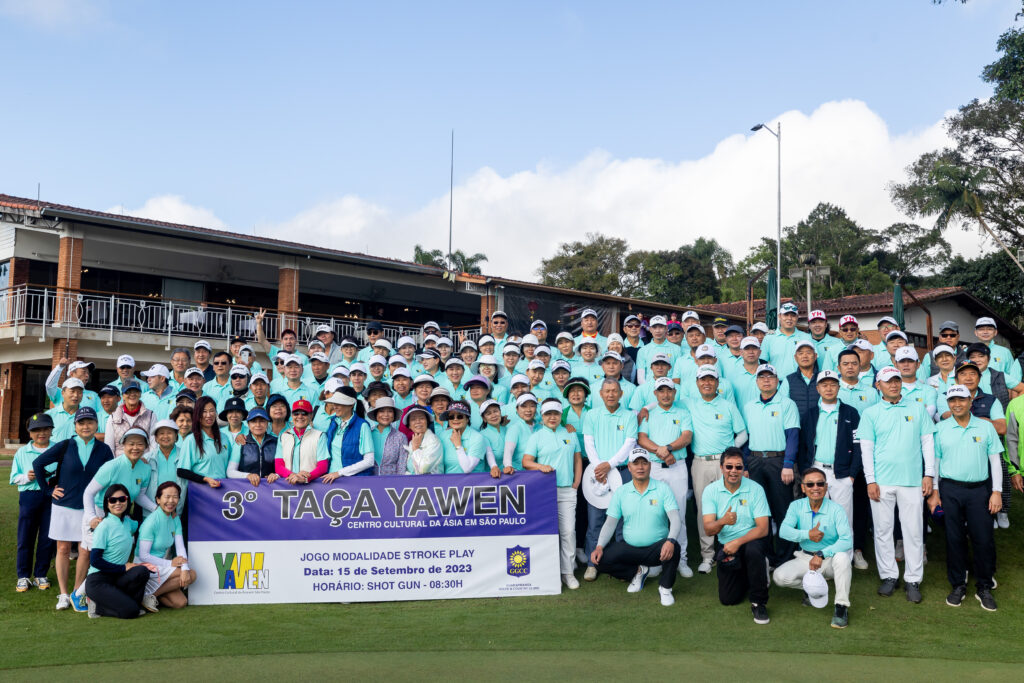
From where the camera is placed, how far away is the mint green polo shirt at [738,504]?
285 inches

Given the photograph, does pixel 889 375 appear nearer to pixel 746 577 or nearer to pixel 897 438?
pixel 897 438

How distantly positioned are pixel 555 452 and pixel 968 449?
143 inches

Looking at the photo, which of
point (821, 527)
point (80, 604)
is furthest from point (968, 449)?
point (80, 604)

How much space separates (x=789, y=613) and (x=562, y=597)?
6.37ft

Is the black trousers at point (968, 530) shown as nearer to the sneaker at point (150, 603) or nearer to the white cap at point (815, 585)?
the white cap at point (815, 585)

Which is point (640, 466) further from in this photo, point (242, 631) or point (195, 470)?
point (195, 470)

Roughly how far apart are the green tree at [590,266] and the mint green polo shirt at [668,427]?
34.1 meters

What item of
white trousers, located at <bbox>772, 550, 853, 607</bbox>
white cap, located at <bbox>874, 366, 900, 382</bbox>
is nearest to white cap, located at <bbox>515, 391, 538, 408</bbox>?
white trousers, located at <bbox>772, 550, 853, 607</bbox>

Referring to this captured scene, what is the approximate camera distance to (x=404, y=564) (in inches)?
302

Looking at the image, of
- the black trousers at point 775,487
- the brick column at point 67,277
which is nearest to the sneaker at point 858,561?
the black trousers at point 775,487

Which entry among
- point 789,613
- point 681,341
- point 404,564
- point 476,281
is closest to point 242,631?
point 404,564

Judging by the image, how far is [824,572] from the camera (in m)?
7.08

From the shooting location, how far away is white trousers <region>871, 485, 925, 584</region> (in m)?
7.47

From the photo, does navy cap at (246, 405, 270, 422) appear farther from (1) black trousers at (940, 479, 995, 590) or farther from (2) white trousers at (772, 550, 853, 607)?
(1) black trousers at (940, 479, 995, 590)
